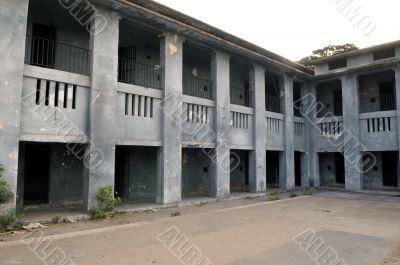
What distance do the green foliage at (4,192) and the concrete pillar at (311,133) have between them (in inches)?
584

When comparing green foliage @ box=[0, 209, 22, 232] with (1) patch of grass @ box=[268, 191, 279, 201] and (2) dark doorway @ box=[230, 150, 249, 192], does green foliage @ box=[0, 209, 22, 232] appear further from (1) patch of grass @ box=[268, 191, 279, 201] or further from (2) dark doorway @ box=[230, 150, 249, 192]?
(2) dark doorway @ box=[230, 150, 249, 192]

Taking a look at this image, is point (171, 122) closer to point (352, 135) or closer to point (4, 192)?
point (4, 192)

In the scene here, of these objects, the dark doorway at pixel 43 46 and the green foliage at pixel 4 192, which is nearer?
the green foliage at pixel 4 192

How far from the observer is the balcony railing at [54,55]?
974 centimetres

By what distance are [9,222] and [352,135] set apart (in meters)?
15.3

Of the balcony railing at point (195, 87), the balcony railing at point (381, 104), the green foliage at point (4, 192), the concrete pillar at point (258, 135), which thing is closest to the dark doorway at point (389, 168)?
the balcony railing at point (381, 104)

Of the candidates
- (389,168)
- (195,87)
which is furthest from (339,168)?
(195,87)

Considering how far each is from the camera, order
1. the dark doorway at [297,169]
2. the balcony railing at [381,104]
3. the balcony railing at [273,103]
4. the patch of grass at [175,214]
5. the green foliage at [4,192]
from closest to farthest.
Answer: the green foliage at [4,192] → the patch of grass at [175,214] → the balcony railing at [381,104] → the balcony railing at [273,103] → the dark doorway at [297,169]

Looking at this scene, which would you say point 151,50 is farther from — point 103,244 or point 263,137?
point 103,244

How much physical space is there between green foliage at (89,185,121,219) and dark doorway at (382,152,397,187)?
567 inches

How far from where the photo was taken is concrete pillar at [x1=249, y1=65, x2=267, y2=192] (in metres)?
14.3

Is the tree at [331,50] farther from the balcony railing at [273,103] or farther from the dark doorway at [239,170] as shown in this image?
the dark doorway at [239,170]

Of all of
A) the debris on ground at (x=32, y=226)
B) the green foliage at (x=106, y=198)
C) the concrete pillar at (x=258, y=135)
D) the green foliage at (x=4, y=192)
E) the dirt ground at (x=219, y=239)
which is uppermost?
the concrete pillar at (x=258, y=135)

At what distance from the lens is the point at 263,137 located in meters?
14.8
